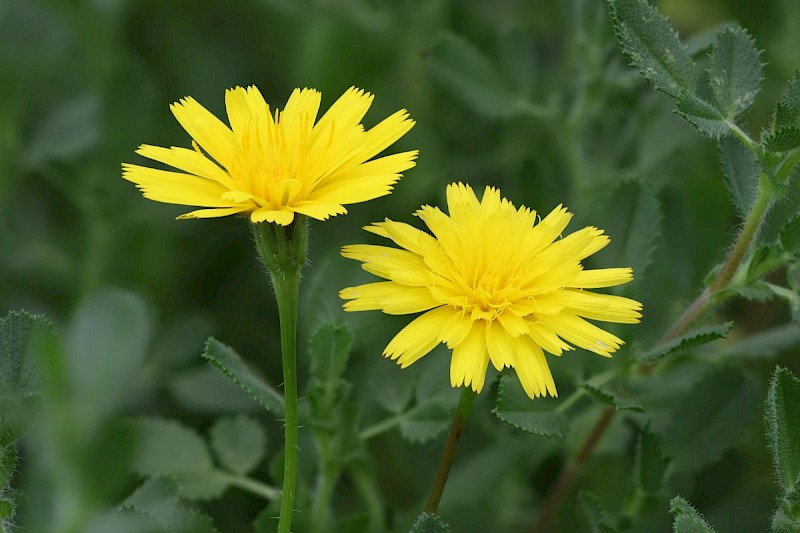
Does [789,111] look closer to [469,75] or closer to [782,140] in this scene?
[782,140]

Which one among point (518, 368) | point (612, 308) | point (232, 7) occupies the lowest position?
point (518, 368)

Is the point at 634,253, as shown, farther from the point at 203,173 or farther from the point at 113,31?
the point at 113,31

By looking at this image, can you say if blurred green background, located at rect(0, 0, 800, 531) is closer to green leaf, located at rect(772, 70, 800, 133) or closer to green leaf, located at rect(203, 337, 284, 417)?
green leaf, located at rect(203, 337, 284, 417)

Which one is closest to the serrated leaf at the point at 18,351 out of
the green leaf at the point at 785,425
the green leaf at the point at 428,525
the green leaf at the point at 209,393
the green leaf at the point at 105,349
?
the green leaf at the point at 105,349

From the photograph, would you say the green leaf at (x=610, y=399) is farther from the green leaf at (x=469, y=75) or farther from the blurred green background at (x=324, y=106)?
the green leaf at (x=469, y=75)

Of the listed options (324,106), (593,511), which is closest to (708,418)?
(593,511)

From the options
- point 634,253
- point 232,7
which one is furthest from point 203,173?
point 232,7
